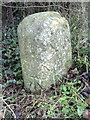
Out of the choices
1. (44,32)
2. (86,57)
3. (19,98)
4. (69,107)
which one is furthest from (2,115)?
(86,57)

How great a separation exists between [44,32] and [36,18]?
21 centimetres

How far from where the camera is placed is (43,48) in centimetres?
204

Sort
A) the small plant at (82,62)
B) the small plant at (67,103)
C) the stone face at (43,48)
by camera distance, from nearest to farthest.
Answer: the small plant at (67,103) → the stone face at (43,48) → the small plant at (82,62)

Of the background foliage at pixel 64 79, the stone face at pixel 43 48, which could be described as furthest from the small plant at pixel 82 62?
the stone face at pixel 43 48

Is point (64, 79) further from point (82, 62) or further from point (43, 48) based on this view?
point (43, 48)

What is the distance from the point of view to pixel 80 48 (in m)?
2.80

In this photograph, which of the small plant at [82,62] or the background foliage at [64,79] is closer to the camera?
the background foliage at [64,79]

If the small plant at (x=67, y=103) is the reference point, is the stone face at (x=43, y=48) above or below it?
above

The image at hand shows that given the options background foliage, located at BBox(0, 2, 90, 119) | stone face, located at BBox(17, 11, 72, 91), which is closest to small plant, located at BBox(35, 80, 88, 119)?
background foliage, located at BBox(0, 2, 90, 119)

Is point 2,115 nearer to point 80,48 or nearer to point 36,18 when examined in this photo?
point 36,18

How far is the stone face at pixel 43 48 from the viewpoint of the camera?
6.66ft

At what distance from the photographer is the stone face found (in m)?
2.03

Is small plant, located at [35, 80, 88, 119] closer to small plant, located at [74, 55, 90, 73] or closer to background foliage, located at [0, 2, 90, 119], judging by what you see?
background foliage, located at [0, 2, 90, 119]

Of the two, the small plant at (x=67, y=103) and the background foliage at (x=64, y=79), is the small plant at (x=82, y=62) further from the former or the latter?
the small plant at (x=67, y=103)
